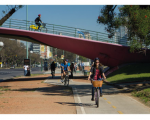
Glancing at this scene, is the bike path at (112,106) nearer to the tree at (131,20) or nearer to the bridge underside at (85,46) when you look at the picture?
the tree at (131,20)

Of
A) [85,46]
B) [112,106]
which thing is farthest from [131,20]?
[85,46]

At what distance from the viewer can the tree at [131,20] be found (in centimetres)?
1560

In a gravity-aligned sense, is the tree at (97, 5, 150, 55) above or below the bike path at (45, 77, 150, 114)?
above

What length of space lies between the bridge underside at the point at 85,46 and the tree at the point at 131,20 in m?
11.5

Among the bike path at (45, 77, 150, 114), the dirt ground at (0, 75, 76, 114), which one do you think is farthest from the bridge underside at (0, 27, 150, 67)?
the bike path at (45, 77, 150, 114)

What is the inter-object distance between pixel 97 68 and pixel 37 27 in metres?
19.9

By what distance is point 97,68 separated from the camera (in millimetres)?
10469

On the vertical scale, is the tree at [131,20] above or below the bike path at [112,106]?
above

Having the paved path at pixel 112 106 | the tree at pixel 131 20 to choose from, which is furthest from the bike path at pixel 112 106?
the tree at pixel 131 20

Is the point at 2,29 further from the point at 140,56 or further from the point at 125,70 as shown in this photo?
the point at 140,56

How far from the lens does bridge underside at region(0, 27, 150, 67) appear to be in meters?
29.4

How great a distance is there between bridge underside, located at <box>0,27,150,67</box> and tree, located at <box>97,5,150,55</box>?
11545 mm

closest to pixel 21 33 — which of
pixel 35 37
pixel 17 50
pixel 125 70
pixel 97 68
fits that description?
pixel 35 37

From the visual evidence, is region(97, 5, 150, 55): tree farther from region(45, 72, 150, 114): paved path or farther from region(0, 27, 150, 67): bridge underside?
region(0, 27, 150, 67): bridge underside
